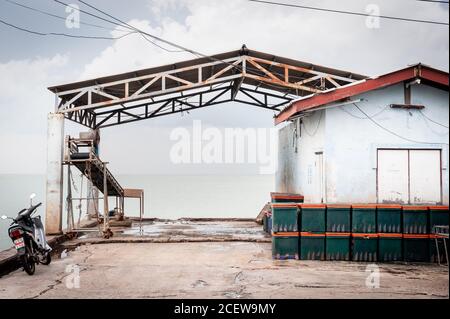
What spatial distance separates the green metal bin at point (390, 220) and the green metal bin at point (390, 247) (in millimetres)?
118

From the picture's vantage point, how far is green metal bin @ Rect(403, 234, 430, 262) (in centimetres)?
1092

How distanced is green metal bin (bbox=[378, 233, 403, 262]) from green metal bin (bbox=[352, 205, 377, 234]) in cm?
30

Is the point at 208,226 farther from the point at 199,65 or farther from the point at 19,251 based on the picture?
the point at 19,251

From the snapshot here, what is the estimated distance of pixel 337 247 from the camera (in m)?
11.0

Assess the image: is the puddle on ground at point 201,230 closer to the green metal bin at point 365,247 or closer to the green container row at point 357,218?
the green container row at point 357,218

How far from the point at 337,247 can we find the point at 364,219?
0.93m

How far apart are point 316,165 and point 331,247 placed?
119 inches

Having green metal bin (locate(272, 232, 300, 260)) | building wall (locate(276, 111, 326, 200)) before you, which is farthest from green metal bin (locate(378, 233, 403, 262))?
building wall (locate(276, 111, 326, 200))

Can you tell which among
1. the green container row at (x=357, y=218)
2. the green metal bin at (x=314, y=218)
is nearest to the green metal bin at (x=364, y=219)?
the green container row at (x=357, y=218)

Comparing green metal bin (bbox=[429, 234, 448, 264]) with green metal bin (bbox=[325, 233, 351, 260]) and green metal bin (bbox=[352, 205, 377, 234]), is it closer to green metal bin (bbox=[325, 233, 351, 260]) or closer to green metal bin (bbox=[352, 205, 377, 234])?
green metal bin (bbox=[352, 205, 377, 234])

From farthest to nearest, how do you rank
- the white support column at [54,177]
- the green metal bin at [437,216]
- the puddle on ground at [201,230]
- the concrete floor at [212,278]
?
the puddle on ground at [201,230], the white support column at [54,177], the green metal bin at [437,216], the concrete floor at [212,278]

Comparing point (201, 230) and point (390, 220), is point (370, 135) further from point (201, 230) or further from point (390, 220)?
point (201, 230)

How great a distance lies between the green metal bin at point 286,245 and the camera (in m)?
11.1
